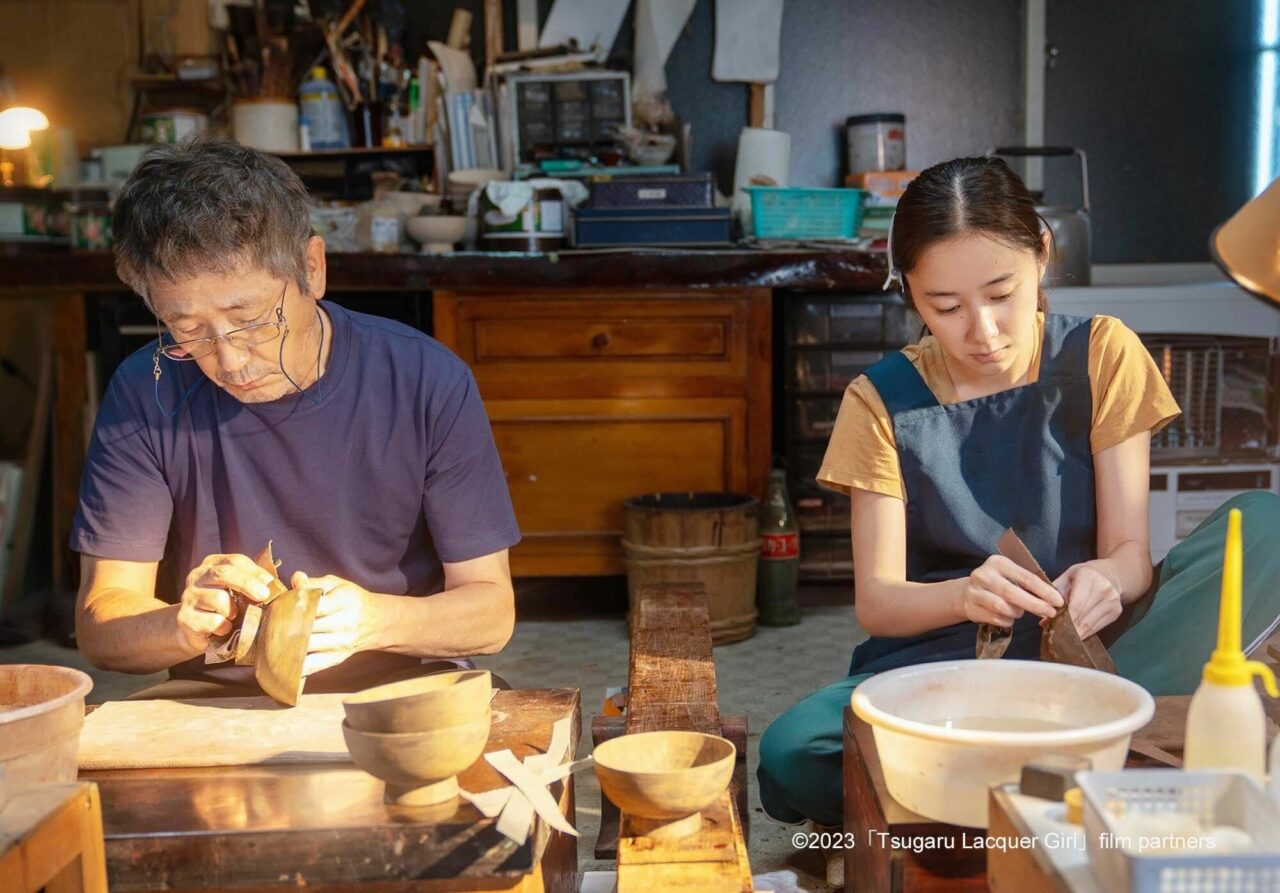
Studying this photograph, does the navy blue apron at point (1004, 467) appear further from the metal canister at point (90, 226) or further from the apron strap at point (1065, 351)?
the metal canister at point (90, 226)

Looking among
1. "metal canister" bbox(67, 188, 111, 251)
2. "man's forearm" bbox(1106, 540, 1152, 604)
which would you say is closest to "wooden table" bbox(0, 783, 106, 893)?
"man's forearm" bbox(1106, 540, 1152, 604)

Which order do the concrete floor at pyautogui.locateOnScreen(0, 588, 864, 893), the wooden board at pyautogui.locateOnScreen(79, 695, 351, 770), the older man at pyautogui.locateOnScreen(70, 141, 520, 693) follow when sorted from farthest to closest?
the concrete floor at pyautogui.locateOnScreen(0, 588, 864, 893), the older man at pyautogui.locateOnScreen(70, 141, 520, 693), the wooden board at pyautogui.locateOnScreen(79, 695, 351, 770)

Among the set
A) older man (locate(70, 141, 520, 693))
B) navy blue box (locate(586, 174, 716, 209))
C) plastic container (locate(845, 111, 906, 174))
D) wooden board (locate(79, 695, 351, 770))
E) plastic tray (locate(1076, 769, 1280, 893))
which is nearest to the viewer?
plastic tray (locate(1076, 769, 1280, 893))

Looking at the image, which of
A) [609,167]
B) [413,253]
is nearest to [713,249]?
[609,167]

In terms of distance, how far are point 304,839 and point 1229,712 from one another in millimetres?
792

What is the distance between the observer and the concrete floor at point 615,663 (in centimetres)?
320

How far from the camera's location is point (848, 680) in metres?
2.01

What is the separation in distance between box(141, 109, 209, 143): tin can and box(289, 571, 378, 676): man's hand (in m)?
3.52

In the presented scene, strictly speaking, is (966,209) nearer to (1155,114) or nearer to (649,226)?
(649,226)

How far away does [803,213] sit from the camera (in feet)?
13.6

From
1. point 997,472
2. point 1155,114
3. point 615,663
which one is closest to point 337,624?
point 997,472

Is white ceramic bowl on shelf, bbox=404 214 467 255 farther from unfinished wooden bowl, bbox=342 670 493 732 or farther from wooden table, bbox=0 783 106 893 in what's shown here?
wooden table, bbox=0 783 106 893

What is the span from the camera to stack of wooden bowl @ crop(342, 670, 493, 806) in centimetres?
116

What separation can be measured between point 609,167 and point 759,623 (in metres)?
1.68
